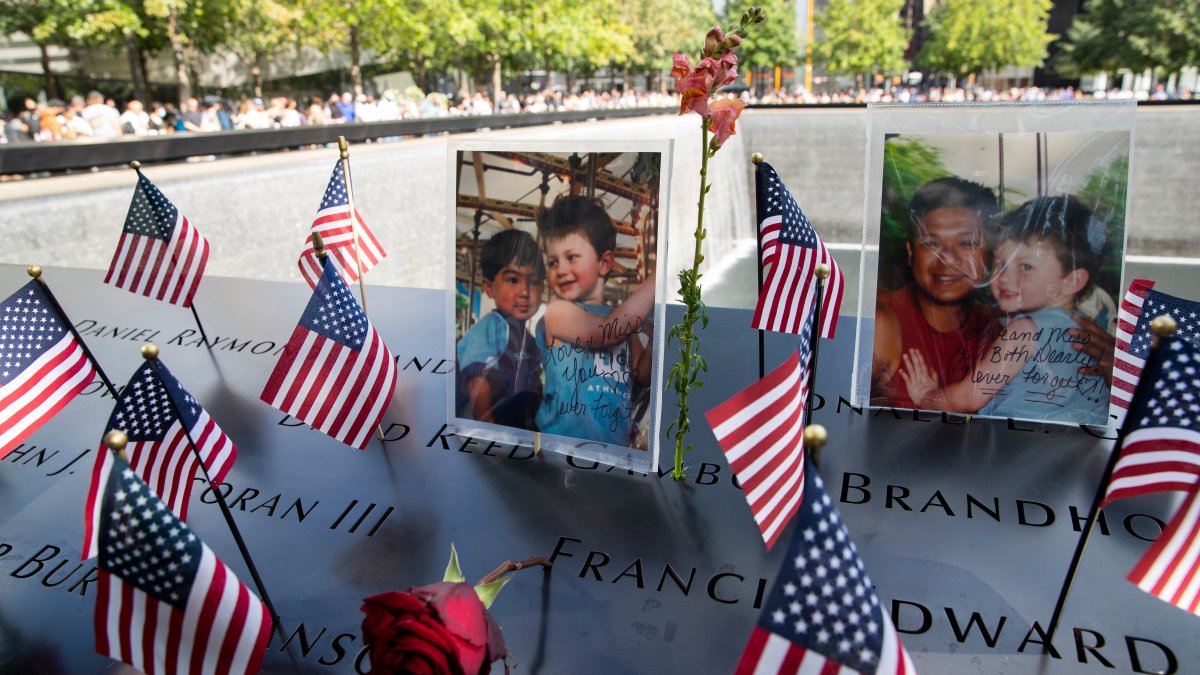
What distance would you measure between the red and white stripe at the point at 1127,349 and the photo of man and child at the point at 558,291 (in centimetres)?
172

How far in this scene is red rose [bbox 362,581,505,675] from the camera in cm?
148

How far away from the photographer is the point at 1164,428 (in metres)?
1.83

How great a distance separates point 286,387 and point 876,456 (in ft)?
6.96

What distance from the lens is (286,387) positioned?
111 inches

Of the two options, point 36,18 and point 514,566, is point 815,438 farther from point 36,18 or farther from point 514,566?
point 36,18

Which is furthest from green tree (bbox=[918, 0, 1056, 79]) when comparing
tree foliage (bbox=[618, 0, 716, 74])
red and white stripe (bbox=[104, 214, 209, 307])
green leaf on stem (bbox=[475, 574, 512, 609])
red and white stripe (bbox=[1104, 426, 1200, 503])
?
green leaf on stem (bbox=[475, 574, 512, 609])

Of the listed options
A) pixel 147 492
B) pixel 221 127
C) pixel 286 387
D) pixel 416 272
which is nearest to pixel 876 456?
pixel 286 387

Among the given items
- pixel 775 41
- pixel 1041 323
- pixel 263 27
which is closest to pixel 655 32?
pixel 775 41

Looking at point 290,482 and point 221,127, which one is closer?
point 290,482

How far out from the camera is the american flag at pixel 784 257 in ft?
10.0

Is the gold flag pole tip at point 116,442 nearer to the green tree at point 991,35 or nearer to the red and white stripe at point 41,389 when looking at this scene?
the red and white stripe at point 41,389

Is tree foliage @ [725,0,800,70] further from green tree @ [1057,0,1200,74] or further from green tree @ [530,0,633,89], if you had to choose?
green tree @ [1057,0,1200,74]

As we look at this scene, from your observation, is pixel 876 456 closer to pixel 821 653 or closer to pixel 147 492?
pixel 821 653

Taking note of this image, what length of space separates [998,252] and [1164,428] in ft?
4.24
